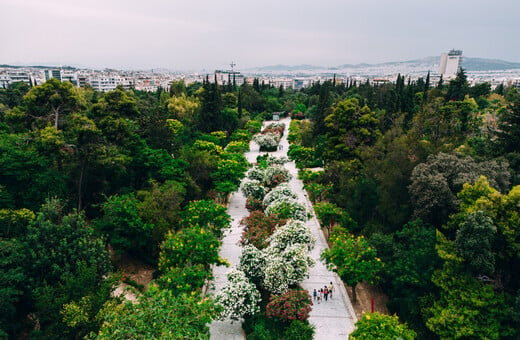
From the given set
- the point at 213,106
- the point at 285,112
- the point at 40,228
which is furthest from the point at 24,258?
the point at 285,112

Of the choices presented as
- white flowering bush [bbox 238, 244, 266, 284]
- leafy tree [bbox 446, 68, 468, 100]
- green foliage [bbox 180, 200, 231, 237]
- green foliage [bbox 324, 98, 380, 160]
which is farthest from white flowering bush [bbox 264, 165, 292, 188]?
leafy tree [bbox 446, 68, 468, 100]

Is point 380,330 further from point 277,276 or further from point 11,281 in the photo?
point 11,281

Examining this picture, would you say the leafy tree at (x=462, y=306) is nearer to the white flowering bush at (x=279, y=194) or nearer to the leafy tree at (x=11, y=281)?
the white flowering bush at (x=279, y=194)

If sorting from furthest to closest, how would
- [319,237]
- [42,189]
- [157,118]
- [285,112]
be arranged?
[285,112] < [157,118] < [319,237] < [42,189]

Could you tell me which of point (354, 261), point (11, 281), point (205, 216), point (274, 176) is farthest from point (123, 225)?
point (274, 176)

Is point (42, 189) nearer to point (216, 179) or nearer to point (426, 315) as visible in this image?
point (216, 179)

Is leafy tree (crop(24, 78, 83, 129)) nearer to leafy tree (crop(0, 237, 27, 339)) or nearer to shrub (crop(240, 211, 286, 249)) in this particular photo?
leafy tree (crop(0, 237, 27, 339))

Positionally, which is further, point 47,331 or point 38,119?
point 38,119
